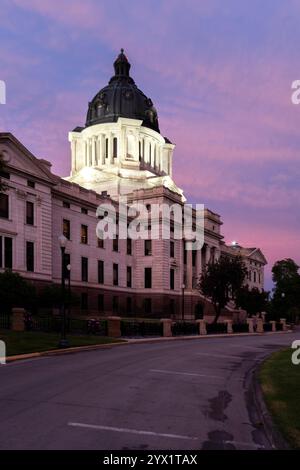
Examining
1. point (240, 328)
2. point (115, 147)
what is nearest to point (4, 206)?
point (240, 328)

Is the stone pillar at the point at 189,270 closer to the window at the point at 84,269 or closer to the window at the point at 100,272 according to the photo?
the window at the point at 100,272

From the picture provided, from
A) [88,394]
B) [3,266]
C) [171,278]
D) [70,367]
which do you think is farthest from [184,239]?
[88,394]

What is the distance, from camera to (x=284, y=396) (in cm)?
1237

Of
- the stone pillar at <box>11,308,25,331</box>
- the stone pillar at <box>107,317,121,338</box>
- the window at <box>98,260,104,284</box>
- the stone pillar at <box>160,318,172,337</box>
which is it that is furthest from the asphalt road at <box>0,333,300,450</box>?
the window at <box>98,260,104,284</box>

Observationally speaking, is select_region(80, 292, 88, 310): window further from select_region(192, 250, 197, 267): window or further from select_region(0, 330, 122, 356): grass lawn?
select_region(0, 330, 122, 356): grass lawn

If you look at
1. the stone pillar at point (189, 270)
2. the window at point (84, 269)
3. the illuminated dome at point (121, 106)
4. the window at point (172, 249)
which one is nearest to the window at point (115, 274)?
the window at point (84, 269)

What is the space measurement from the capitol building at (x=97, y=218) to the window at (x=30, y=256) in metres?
0.10

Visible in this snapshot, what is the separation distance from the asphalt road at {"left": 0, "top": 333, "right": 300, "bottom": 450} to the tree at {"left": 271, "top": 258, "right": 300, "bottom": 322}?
3150 inches

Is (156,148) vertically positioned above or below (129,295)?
above

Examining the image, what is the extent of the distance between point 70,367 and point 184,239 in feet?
227

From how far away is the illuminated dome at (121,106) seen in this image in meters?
102

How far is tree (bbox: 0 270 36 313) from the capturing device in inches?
1572

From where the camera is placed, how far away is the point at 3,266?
51.2m
